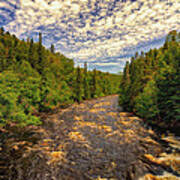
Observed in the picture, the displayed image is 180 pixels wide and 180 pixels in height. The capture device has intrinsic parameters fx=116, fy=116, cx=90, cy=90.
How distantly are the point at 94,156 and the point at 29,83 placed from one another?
16.6m

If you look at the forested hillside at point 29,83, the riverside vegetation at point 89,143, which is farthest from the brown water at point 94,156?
the forested hillside at point 29,83

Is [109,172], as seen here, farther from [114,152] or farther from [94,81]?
[94,81]

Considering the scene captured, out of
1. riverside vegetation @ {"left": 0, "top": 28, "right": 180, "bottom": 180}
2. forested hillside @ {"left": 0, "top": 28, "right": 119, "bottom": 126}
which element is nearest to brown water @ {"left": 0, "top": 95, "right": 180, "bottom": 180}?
riverside vegetation @ {"left": 0, "top": 28, "right": 180, "bottom": 180}

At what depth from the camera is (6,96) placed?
1515 centimetres

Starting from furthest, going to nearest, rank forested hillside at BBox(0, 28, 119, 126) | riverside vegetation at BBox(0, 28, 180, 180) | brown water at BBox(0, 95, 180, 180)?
1. forested hillside at BBox(0, 28, 119, 126)
2. riverside vegetation at BBox(0, 28, 180, 180)
3. brown water at BBox(0, 95, 180, 180)

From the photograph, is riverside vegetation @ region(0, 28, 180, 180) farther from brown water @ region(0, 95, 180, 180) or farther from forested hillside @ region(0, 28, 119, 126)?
forested hillside @ region(0, 28, 119, 126)

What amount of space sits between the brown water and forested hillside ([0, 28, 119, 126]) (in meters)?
4.47

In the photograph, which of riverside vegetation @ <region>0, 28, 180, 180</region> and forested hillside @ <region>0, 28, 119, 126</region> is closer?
riverside vegetation @ <region>0, 28, 180, 180</region>

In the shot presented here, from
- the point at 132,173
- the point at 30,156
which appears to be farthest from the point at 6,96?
the point at 132,173

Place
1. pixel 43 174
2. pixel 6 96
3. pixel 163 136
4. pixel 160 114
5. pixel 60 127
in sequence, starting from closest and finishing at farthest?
pixel 43 174
pixel 6 96
pixel 163 136
pixel 60 127
pixel 160 114

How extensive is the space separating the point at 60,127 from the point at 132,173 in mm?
12856

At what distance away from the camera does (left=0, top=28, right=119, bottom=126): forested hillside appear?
1606cm

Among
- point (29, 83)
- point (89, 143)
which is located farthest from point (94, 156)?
point (29, 83)

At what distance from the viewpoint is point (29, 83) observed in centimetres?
2089
